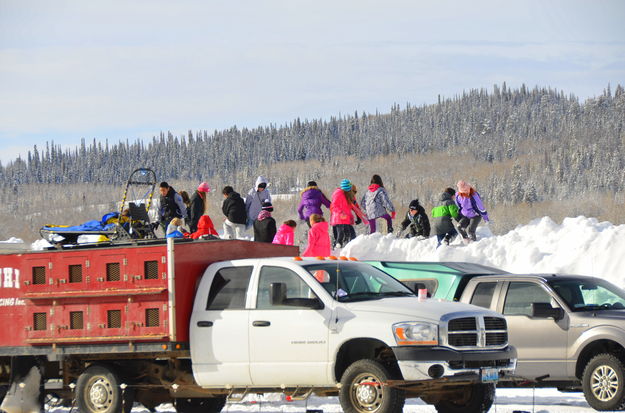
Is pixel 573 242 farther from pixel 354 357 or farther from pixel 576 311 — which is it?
pixel 354 357

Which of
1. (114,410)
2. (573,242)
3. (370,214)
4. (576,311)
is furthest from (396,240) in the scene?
(114,410)

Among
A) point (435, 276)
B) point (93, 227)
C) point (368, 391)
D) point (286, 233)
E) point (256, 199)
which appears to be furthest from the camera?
point (256, 199)

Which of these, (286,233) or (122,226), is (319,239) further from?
(122,226)

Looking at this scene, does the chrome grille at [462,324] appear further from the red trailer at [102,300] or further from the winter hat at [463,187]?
the winter hat at [463,187]

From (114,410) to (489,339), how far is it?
4.60 meters

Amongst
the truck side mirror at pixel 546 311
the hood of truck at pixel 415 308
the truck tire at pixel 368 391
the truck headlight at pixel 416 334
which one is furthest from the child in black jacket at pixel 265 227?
the truck headlight at pixel 416 334

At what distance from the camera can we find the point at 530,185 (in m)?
194

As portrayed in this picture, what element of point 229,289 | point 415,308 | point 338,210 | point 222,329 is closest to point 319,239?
point 338,210

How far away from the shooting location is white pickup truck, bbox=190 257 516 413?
1102 cm

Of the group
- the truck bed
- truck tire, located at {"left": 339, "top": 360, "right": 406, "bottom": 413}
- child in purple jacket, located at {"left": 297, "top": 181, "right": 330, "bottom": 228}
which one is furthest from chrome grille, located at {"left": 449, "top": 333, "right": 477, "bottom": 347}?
child in purple jacket, located at {"left": 297, "top": 181, "right": 330, "bottom": 228}

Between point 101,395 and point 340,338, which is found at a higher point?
point 340,338

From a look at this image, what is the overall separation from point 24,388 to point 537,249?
14011 millimetres

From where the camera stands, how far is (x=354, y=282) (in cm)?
1207

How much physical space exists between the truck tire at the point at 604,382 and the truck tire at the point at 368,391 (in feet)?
10.9
